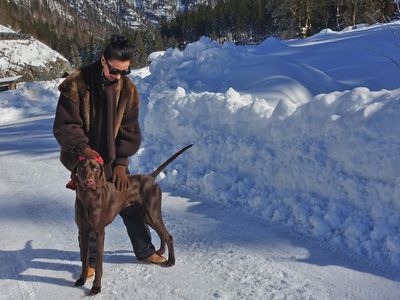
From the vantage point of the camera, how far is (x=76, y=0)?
176 meters

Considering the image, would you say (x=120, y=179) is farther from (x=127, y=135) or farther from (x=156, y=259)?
(x=156, y=259)

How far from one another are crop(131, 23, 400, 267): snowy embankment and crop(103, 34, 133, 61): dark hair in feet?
7.38

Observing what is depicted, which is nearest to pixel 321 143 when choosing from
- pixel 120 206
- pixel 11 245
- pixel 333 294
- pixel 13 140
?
pixel 333 294

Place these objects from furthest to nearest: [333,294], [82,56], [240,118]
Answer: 1. [82,56]
2. [240,118]
3. [333,294]

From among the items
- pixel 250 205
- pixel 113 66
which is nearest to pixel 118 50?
pixel 113 66

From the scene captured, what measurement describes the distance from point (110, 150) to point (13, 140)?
741 cm

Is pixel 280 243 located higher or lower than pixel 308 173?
lower

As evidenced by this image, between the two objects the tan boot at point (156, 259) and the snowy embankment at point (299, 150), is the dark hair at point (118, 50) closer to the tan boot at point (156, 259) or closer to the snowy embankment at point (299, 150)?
the tan boot at point (156, 259)

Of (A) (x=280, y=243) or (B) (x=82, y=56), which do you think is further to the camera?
(B) (x=82, y=56)

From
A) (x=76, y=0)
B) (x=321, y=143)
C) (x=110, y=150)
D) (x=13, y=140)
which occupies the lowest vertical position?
(x=13, y=140)

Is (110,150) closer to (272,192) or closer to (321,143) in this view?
(272,192)

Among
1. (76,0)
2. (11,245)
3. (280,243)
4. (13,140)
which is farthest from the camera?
(76,0)

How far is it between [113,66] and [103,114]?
373 millimetres

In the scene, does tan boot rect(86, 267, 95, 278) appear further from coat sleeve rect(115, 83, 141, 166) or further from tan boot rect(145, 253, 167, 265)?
coat sleeve rect(115, 83, 141, 166)
